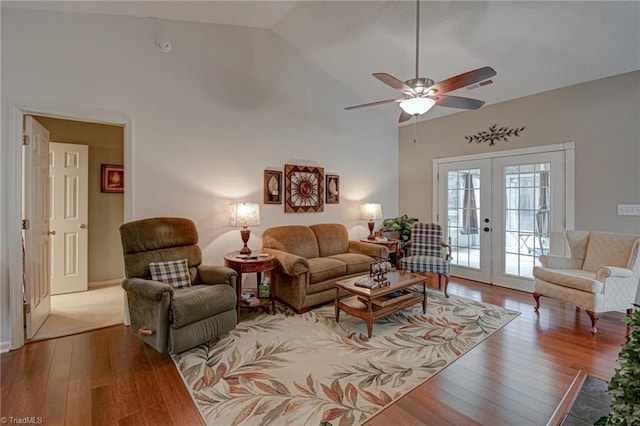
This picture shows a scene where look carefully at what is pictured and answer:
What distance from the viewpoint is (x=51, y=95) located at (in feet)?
9.00

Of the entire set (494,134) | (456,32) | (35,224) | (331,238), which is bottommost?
(331,238)

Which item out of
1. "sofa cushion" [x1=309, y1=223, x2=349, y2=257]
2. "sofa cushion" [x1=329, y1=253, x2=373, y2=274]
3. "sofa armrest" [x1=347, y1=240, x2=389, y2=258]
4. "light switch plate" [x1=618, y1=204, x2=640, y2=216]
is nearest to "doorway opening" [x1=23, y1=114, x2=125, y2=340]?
"sofa cushion" [x1=309, y1=223, x2=349, y2=257]

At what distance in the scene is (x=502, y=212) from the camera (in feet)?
15.0

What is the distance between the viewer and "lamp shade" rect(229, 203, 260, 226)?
3.52 meters

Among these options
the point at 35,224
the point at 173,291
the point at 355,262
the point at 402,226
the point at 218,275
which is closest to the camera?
the point at 173,291

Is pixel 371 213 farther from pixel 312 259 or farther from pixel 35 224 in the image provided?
pixel 35 224

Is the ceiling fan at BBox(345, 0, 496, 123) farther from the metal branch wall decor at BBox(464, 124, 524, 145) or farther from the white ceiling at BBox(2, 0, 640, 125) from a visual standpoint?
the metal branch wall decor at BBox(464, 124, 524, 145)

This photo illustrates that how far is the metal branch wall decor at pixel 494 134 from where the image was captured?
441cm

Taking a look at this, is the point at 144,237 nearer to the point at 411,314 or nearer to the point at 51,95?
the point at 51,95

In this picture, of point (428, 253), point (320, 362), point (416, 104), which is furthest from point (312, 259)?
point (416, 104)

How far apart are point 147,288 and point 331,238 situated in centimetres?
267

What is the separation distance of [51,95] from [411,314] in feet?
13.9

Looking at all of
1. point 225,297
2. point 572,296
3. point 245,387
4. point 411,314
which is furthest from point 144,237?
point 572,296

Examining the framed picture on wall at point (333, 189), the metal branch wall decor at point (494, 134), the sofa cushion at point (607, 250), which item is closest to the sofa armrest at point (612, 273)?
the sofa cushion at point (607, 250)
